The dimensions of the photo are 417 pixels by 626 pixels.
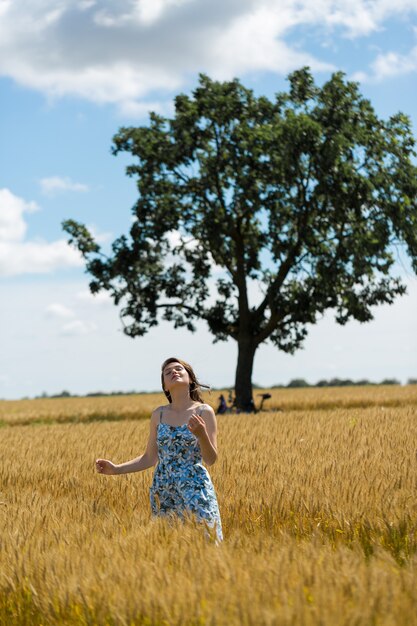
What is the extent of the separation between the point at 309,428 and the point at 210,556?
1254 cm

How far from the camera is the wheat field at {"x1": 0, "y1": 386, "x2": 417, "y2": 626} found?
3.76 metres

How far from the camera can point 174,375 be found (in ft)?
21.0

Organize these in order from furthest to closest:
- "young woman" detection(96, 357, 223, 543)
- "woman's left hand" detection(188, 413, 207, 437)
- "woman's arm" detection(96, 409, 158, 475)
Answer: "woman's arm" detection(96, 409, 158, 475) → "young woman" detection(96, 357, 223, 543) → "woman's left hand" detection(188, 413, 207, 437)

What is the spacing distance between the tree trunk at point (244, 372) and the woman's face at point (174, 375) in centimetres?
2563

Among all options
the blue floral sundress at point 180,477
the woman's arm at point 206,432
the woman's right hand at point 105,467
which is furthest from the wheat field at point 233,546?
the woman's arm at point 206,432

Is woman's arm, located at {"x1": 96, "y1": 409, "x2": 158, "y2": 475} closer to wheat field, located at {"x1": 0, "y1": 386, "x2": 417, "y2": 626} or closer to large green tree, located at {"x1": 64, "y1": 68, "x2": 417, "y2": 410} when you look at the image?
wheat field, located at {"x1": 0, "y1": 386, "x2": 417, "y2": 626}

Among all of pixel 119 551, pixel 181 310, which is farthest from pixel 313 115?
pixel 119 551

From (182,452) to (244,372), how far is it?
25.7 metres

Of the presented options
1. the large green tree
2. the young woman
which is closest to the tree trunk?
the large green tree

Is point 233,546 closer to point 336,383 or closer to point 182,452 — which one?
point 182,452

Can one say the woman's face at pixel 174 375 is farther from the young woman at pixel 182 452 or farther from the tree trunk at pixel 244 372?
the tree trunk at pixel 244 372

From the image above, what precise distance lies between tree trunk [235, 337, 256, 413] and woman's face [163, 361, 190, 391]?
→ 84.1ft

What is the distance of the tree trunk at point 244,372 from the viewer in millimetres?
32094

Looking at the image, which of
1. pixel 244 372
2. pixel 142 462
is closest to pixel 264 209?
pixel 244 372
